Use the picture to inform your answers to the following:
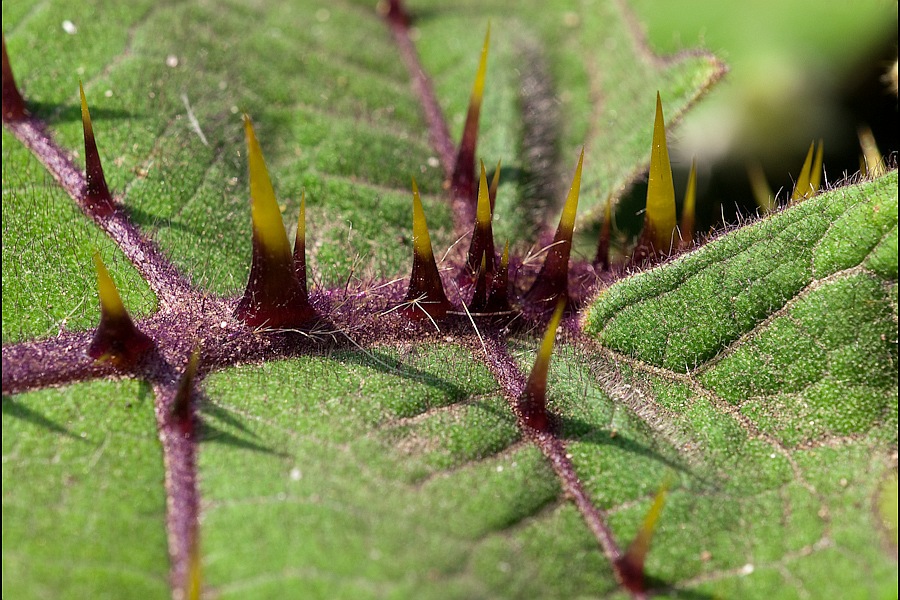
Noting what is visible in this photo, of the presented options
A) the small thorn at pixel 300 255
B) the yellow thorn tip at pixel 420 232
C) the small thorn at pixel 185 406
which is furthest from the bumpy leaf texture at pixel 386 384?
the yellow thorn tip at pixel 420 232

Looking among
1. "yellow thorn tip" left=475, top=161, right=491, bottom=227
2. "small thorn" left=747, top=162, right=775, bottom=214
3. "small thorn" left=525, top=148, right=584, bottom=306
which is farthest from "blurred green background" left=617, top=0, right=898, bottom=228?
"yellow thorn tip" left=475, top=161, right=491, bottom=227

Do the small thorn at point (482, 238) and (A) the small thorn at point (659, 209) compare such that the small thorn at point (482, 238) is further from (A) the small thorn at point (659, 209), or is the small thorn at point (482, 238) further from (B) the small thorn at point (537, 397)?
(A) the small thorn at point (659, 209)

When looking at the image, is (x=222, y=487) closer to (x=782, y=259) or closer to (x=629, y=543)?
(x=629, y=543)

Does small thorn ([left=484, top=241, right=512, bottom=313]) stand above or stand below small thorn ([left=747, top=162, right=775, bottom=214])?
below

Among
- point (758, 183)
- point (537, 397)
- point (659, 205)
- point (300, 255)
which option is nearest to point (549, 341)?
point (537, 397)

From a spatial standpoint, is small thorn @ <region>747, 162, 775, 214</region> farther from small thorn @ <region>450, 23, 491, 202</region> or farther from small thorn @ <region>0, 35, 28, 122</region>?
small thorn @ <region>0, 35, 28, 122</region>

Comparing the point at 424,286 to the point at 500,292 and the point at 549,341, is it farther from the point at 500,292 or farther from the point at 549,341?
the point at 549,341
